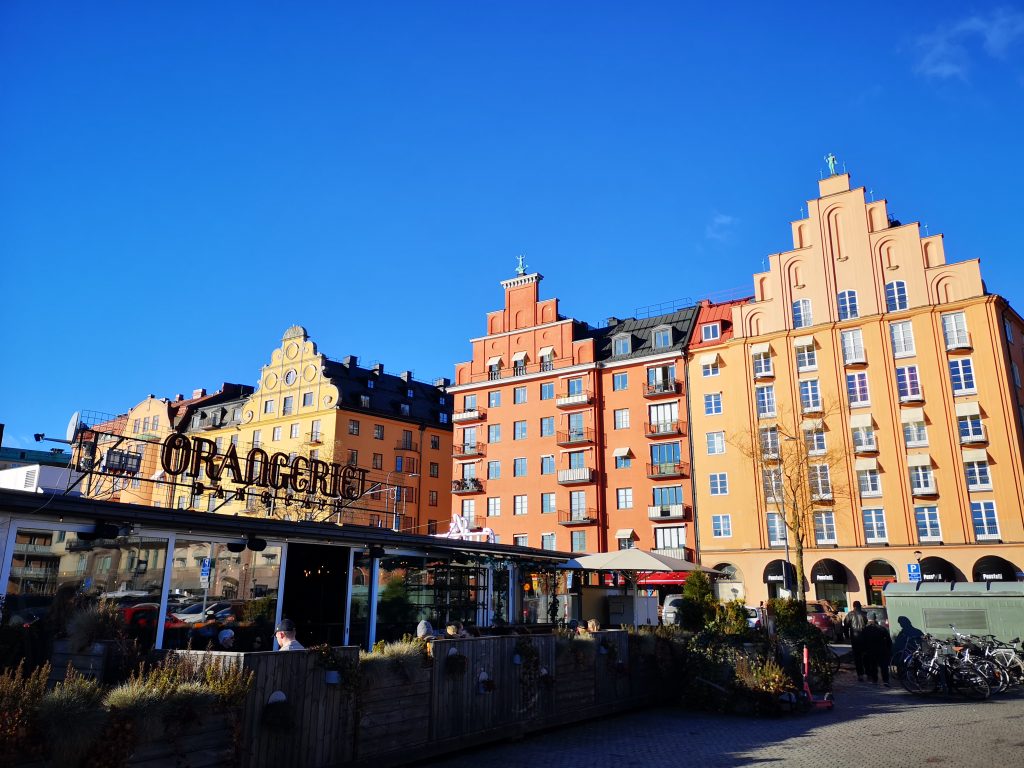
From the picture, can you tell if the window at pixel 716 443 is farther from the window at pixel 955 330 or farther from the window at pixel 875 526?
the window at pixel 955 330

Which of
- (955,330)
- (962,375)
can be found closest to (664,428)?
(962,375)

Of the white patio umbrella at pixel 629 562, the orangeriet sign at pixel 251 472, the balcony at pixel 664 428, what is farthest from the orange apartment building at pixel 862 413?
the orangeriet sign at pixel 251 472

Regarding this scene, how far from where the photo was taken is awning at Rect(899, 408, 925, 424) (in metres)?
41.4

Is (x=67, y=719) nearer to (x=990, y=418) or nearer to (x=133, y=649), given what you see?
(x=133, y=649)

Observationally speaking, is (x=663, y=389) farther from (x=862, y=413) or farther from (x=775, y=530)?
(x=862, y=413)

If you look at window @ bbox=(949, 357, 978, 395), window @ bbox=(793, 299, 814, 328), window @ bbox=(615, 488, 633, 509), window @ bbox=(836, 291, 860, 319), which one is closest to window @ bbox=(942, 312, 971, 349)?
window @ bbox=(949, 357, 978, 395)

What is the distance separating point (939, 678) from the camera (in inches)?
670

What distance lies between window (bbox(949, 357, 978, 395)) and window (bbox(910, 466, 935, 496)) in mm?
4320

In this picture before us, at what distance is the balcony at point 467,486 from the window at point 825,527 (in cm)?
2196

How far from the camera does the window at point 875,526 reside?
41.3 metres

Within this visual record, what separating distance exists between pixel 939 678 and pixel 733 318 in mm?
33712

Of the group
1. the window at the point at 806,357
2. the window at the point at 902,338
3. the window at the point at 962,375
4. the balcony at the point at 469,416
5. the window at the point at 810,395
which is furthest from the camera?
the balcony at the point at 469,416

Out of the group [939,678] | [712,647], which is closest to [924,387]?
[939,678]

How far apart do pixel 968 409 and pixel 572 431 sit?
22.5 meters
